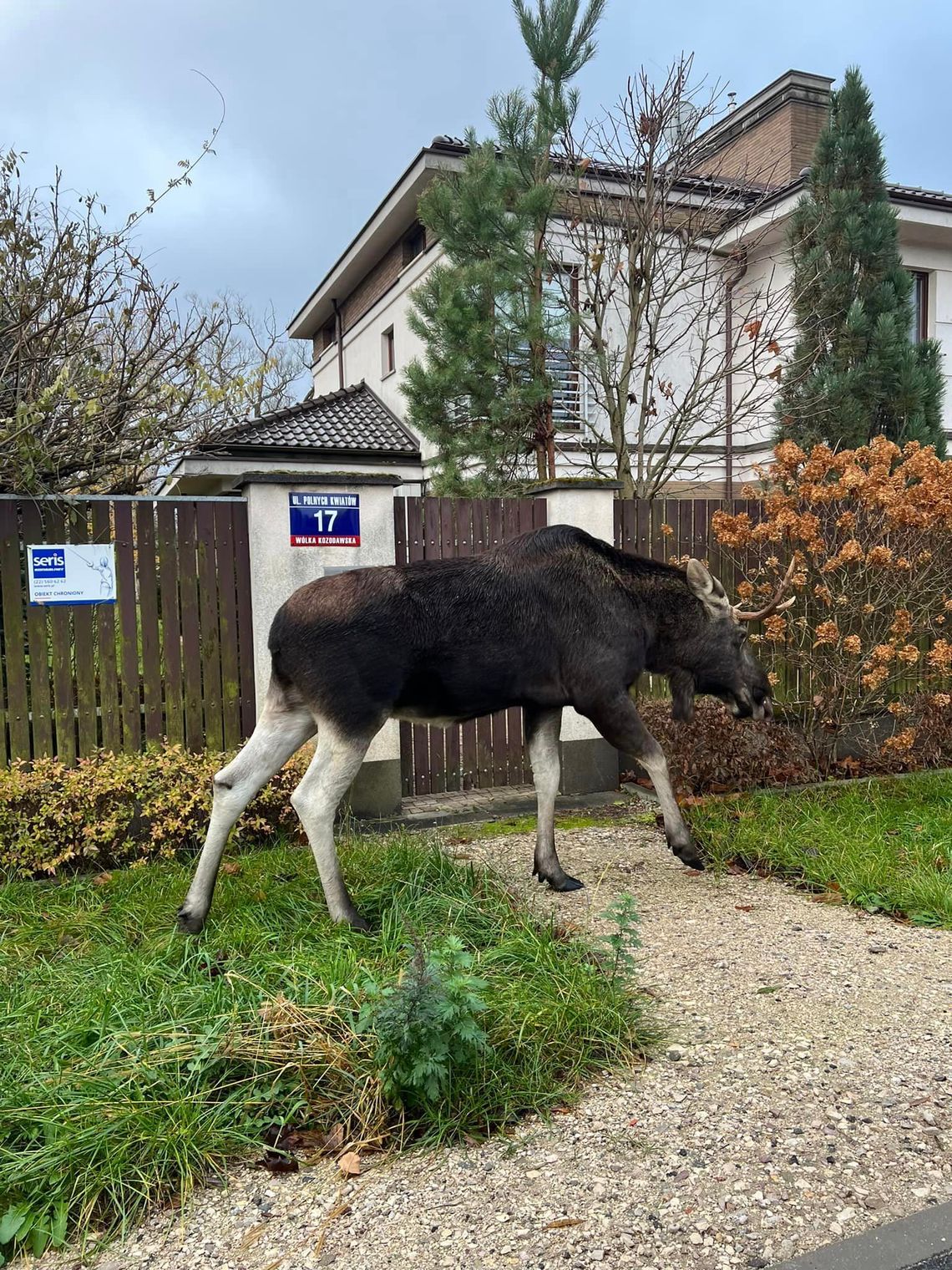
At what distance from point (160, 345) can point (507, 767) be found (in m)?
4.21

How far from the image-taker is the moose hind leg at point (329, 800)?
419 cm

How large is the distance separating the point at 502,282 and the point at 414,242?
8084 mm

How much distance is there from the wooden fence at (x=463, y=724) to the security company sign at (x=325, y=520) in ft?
1.47

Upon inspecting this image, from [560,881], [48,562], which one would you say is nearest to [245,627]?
[48,562]

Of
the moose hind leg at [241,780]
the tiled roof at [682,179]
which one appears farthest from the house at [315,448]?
the moose hind leg at [241,780]

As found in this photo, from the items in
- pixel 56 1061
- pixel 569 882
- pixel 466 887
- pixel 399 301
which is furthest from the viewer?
pixel 399 301

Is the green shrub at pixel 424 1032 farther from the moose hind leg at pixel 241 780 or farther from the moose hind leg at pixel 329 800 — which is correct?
the moose hind leg at pixel 241 780

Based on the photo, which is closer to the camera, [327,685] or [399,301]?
[327,685]

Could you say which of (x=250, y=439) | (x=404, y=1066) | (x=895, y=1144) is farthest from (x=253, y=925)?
(x=250, y=439)

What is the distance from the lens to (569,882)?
507 cm

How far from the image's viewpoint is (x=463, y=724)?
748 centimetres

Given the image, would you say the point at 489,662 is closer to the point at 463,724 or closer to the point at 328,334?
the point at 463,724

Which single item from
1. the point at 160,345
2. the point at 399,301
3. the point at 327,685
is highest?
the point at 399,301

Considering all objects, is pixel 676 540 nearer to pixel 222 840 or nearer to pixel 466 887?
pixel 466 887
